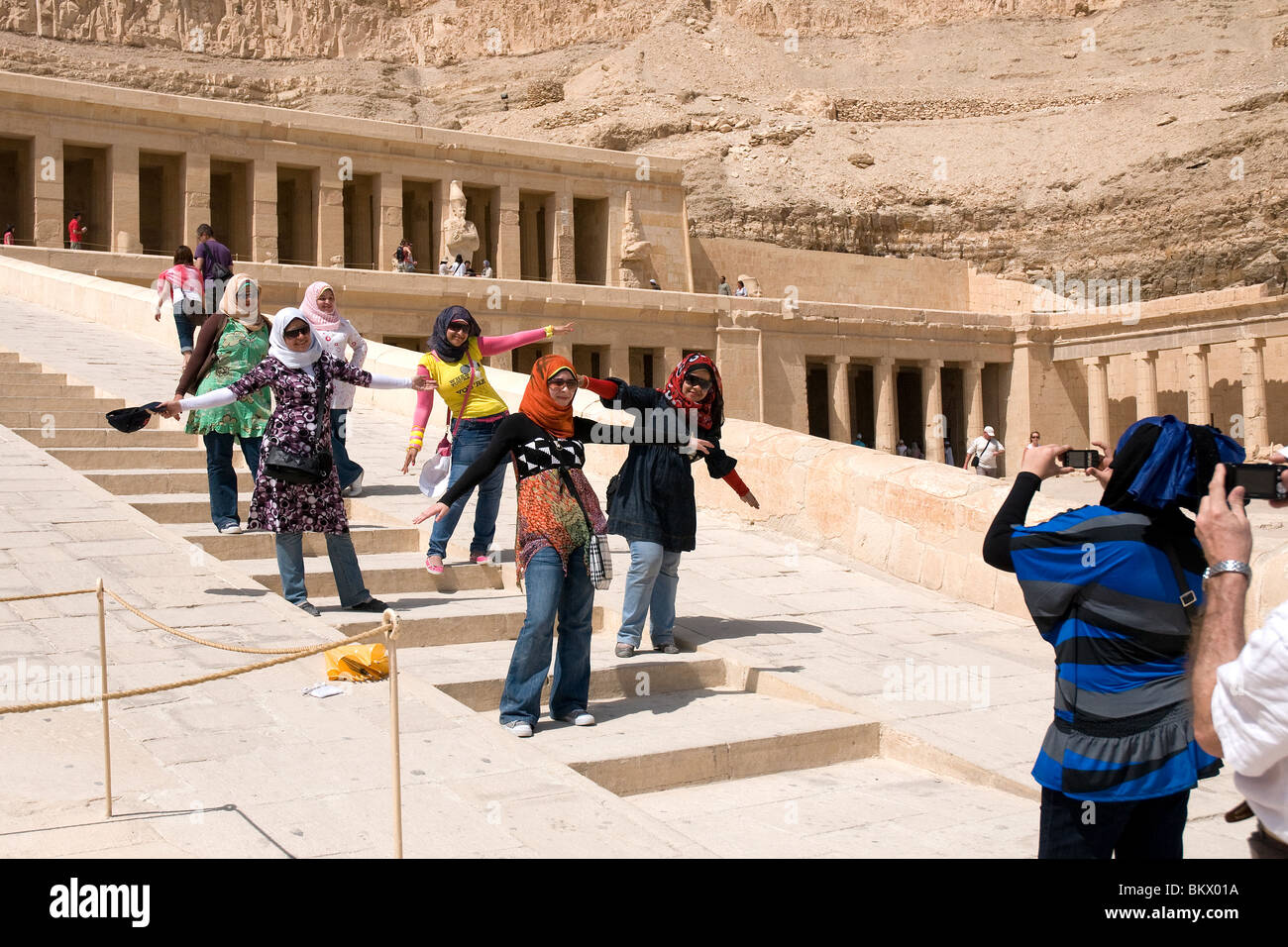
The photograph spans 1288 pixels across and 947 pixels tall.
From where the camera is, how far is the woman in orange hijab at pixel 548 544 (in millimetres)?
5648

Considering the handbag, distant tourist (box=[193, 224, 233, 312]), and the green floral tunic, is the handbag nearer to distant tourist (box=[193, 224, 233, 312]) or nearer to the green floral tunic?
the green floral tunic

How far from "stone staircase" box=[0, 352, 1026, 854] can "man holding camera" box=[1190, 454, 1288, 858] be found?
222cm

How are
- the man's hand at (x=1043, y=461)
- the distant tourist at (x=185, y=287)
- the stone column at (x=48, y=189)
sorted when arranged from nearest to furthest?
the man's hand at (x=1043, y=461) → the distant tourist at (x=185, y=287) → the stone column at (x=48, y=189)

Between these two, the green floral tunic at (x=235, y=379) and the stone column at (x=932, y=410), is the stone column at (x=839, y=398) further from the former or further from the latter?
the green floral tunic at (x=235, y=379)

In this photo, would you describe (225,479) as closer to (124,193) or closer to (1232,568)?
(1232,568)

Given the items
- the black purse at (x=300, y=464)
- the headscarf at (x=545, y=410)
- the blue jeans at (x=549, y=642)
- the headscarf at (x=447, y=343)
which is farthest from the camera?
the headscarf at (x=447, y=343)

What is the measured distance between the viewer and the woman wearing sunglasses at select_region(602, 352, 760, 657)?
694 cm

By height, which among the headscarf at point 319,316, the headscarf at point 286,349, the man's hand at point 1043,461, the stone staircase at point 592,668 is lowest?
the stone staircase at point 592,668

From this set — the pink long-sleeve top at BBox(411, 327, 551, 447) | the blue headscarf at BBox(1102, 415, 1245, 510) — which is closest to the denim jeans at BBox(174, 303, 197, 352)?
the pink long-sleeve top at BBox(411, 327, 551, 447)

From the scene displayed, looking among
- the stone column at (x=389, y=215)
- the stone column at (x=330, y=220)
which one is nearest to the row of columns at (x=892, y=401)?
the stone column at (x=389, y=215)

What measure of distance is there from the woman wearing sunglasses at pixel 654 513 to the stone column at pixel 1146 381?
27761 millimetres

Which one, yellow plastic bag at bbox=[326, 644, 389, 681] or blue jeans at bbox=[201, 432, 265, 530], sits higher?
blue jeans at bbox=[201, 432, 265, 530]

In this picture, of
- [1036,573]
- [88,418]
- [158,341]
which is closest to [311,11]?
[158,341]
